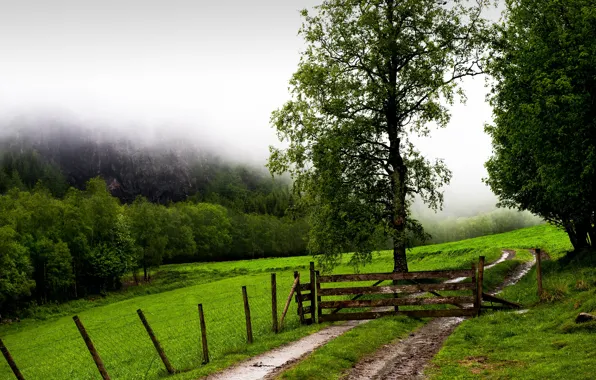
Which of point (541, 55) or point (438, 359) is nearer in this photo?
point (438, 359)

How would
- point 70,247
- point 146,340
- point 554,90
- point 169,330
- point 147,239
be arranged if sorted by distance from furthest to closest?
point 147,239 → point 70,247 → point 169,330 → point 146,340 → point 554,90

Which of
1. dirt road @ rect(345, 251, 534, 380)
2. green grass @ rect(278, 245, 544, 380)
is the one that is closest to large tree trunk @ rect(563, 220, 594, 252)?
dirt road @ rect(345, 251, 534, 380)

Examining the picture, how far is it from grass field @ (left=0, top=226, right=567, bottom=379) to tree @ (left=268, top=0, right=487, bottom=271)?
8.59m

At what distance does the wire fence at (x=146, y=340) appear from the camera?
25469 mm

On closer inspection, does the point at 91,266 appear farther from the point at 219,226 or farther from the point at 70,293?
the point at 219,226

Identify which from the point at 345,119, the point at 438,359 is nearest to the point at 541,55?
the point at 345,119

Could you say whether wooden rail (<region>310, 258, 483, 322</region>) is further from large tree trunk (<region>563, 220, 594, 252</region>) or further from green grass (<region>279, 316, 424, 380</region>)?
large tree trunk (<region>563, 220, 594, 252</region>)

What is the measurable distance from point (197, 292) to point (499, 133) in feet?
169

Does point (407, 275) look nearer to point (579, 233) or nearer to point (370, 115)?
point (370, 115)

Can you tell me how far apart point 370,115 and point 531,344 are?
2325cm

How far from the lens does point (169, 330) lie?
137 ft

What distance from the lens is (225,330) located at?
34062 mm

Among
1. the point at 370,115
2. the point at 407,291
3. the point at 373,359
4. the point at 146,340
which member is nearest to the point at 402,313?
the point at 407,291

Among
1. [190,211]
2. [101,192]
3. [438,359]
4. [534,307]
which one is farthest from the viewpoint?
[190,211]
